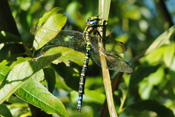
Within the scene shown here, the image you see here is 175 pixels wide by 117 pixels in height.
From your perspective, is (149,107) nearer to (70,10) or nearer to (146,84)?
(146,84)

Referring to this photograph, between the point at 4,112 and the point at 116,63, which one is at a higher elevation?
the point at 116,63

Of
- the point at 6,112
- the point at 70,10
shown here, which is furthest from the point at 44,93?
the point at 70,10

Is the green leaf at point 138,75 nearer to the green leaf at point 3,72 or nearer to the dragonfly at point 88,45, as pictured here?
the dragonfly at point 88,45

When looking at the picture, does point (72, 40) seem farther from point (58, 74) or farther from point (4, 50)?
point (4, 50)

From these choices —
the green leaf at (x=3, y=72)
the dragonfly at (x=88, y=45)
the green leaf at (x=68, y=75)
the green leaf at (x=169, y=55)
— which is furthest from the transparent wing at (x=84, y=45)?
the green leaf at (x=169, y=55)

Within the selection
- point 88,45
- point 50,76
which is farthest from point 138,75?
point 50,76

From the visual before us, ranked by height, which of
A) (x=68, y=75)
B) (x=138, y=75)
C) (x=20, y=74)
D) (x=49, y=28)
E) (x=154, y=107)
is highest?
(x=49, y=28)

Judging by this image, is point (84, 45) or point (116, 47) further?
point (84, 45)
